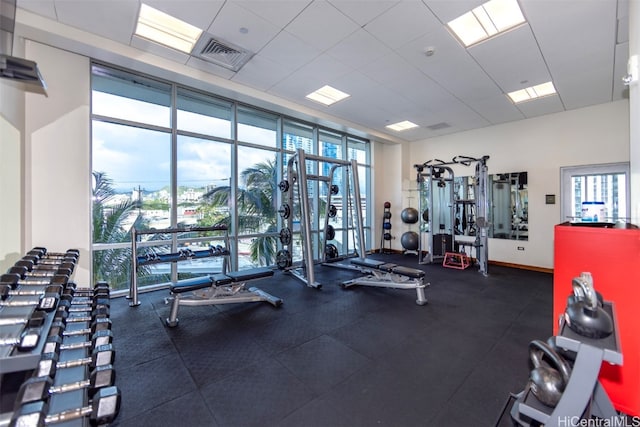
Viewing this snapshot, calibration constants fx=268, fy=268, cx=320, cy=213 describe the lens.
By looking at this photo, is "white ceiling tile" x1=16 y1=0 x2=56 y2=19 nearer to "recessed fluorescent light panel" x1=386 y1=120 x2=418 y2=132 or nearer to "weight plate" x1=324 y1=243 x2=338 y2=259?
"weight plate" x1=324 y1=243 x2=338 y2=259

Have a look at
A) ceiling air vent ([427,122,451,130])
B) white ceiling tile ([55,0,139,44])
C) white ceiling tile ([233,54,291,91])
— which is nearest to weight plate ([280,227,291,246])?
white ceiling tile ([233,54,291,91])

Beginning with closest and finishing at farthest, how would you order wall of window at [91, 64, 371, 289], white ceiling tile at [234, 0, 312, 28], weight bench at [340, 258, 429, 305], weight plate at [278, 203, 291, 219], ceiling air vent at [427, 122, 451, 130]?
white ceiling tile at [234, 0, 312, 28], weight bench at [340, 258, 429, 305], wall of window at [91, 64, 371, 289], weight plate at [278, 203, 291, 219], ceiling air vent at [427, 122, 451, 130]

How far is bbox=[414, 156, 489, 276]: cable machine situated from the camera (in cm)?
518

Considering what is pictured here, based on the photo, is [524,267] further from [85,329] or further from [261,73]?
[85,329]

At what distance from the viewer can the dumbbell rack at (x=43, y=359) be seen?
0.81 metres

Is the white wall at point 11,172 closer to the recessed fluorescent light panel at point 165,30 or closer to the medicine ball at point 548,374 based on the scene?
the recessed fluorescent light panel at point 165,30

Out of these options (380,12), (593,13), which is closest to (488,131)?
(593,13)

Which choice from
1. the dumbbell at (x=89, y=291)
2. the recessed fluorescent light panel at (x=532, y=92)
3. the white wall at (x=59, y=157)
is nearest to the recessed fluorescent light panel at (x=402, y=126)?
the recessed fluorescent light panel at (x=532, y=92)

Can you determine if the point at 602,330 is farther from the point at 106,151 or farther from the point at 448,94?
the point at 106,151

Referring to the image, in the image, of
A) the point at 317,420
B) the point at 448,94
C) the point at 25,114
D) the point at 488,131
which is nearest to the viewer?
the point at 317,420

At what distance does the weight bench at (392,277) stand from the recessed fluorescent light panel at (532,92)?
11.2ft

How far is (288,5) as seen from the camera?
253 centimetres

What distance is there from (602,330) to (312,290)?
10.8 ft

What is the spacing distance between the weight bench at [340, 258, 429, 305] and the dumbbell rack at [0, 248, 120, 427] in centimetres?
318
